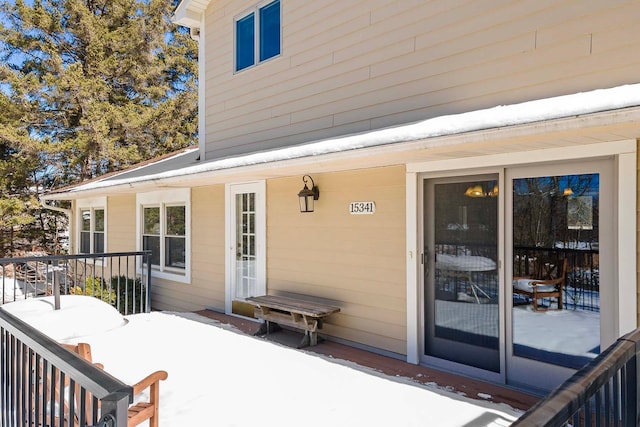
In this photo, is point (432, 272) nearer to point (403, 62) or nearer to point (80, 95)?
point (403, 62)

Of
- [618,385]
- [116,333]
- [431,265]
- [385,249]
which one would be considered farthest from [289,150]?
[618,385]

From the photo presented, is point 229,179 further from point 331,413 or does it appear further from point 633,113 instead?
point 633,113

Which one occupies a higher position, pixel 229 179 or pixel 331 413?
pixel 229 179

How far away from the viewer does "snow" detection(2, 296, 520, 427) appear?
10.2 ft

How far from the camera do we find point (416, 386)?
370 centimetres

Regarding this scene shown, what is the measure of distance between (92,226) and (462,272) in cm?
961

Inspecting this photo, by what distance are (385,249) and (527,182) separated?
158 cm

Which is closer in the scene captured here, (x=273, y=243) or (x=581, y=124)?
(x=581, y=124)

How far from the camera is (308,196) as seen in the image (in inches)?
211

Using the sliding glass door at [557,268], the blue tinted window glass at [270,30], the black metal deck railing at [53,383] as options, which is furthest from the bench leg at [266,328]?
the blue tinted window glass at [270,30]

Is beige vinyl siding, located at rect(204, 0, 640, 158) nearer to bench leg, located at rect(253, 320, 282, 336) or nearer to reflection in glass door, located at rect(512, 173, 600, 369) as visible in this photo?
reflection in glass door, located at rect(512, 173, 600, 369)

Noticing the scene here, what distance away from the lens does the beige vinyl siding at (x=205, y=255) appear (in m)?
6.91

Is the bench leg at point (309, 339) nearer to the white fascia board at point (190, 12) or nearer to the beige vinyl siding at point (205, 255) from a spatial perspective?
the beige vinyl siding at point (205, 255)

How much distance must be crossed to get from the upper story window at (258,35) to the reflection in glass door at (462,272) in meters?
3.35
